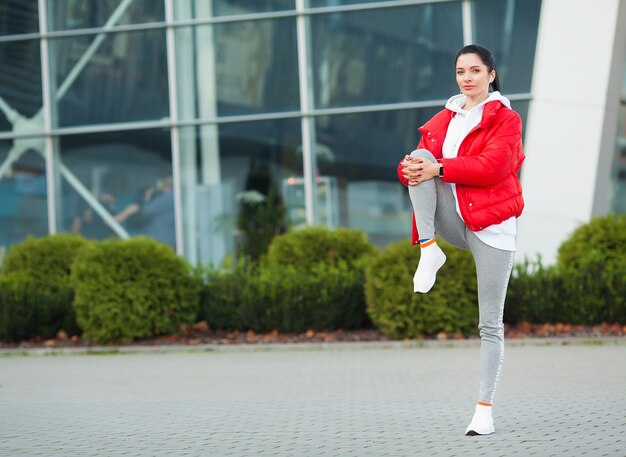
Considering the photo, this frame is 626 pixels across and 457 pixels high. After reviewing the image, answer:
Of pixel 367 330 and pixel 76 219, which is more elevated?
pixel 76 219

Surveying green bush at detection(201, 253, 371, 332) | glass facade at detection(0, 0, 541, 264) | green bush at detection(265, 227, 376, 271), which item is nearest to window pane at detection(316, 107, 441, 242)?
glass facade at detection(0, 0, 541, 264)

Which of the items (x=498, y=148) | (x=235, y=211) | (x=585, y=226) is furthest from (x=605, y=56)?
(x=498, y=148)

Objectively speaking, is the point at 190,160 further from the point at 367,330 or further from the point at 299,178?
the point at 367,330

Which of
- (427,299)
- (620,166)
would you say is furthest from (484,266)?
(620,166)

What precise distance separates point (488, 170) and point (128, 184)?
484 inches

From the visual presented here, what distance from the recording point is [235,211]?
55.3ft

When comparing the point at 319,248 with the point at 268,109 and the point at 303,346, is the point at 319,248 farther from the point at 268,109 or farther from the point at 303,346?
the point at 268,109

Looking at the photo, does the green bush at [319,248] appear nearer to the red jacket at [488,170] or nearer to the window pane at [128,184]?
the window pane at [128,184]

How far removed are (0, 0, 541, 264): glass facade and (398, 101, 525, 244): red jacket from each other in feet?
33.6

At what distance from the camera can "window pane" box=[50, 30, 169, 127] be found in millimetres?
17266

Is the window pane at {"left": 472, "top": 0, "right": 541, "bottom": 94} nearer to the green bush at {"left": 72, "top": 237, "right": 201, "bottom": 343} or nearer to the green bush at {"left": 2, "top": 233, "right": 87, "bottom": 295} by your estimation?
the green bush at {"left": 72, "top": 237, "right": 201, "bottom": 343}

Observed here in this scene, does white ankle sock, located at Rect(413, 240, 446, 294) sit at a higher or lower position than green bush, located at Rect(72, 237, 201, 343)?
higher

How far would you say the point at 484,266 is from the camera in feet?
19.0

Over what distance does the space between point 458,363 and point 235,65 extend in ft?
26.5
